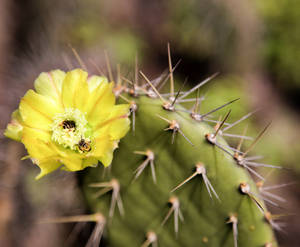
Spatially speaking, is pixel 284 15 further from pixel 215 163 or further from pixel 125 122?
pixel 125 122

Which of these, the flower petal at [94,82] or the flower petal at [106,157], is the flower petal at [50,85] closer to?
the flower petal at [94,82]

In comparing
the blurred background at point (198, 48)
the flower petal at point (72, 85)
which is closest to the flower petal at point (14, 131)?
the flower petal at point (72, 85)

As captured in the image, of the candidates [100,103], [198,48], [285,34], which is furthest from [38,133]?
[285,34]

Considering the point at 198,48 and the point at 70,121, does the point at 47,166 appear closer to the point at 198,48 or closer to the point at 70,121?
the point at 70,121

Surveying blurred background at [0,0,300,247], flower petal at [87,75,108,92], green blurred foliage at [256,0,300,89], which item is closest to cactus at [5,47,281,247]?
flower petal at [87,75,108,92]

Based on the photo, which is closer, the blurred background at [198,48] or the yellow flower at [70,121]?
the yellow flower at [70,121]

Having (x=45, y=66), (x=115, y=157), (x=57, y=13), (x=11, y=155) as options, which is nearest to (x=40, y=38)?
(x=57, y=13)

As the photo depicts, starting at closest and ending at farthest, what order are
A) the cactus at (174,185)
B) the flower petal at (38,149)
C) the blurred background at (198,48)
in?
the flower petal at (38,149), the cactus at (174,185), the blurred background at (198,48)
